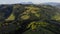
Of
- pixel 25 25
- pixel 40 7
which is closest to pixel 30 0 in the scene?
pixel 40 7

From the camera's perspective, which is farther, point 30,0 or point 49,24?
point 30,0

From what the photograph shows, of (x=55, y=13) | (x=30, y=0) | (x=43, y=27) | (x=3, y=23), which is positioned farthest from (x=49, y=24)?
(x=30, y=0)

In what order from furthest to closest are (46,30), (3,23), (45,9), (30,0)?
(30,0), (45,9), (3,23), (46,30)

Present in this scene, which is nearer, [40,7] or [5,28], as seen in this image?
[5,28]

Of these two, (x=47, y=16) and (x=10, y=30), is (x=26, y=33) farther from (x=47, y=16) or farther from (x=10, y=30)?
(x=47, y=16)

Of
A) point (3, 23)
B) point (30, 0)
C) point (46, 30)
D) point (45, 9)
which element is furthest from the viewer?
point (30, 0)

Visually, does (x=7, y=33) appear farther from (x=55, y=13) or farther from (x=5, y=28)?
(x=55, y=13)
